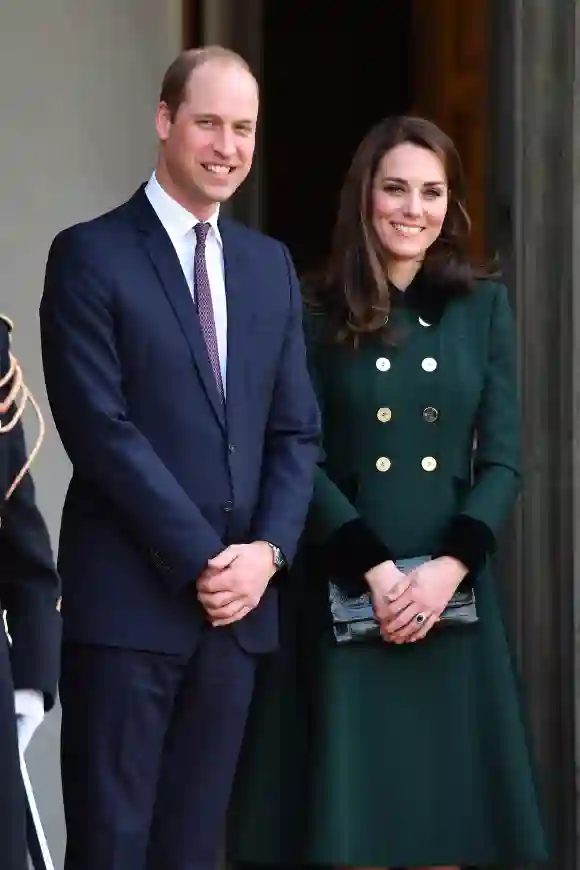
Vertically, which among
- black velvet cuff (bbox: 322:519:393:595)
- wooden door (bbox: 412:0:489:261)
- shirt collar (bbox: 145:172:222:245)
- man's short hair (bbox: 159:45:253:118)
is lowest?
black velvet cuff (bbox: 322:519:393:595)

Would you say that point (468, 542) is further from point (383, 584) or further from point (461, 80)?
point (461, 80)

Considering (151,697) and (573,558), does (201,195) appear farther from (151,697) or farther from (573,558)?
(573,558)

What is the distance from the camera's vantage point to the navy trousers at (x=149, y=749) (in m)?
3.25

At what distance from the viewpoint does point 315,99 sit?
8.19 meters

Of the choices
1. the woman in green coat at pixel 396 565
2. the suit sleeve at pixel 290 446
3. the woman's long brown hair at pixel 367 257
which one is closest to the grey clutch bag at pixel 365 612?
the woman in green coat at pixel 396 565

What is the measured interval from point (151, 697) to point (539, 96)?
1877mm

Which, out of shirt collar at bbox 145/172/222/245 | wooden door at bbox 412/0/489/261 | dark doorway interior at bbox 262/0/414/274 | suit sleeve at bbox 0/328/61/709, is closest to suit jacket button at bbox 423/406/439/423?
shirt collar at bbox 145/172/222/245

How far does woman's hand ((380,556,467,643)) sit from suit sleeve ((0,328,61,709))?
108 centimetres

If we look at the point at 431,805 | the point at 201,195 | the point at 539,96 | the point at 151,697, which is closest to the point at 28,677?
the point at 151,697

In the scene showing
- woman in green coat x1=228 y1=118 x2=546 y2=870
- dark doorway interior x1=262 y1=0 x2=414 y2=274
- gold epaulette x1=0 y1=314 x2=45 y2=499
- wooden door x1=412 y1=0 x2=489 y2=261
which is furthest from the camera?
dark doorway interior x1=262 y1=0 x2=414 y2=274

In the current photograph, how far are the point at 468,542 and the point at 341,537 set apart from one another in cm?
24

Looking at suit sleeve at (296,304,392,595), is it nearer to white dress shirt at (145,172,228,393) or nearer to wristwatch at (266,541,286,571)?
wristwatch at (266,541,286,571)

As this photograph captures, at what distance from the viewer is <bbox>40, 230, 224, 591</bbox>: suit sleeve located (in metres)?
3.20

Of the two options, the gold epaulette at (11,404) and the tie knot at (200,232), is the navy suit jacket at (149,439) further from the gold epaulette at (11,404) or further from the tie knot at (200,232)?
the gold epaulette at (11,404)
